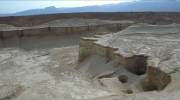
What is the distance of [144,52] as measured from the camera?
5.22 meters

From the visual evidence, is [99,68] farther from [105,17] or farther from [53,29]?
[105,17]

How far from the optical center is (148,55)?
5.04 meters

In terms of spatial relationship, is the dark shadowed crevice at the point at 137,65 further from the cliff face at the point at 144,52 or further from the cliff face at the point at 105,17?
the cliff face at the point at 105,17

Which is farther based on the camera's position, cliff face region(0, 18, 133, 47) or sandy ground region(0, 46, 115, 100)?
cliff face region(0, 18, 133, 47)

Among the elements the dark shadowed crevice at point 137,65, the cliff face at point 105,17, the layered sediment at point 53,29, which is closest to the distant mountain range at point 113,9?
the cliff face at point 105,17

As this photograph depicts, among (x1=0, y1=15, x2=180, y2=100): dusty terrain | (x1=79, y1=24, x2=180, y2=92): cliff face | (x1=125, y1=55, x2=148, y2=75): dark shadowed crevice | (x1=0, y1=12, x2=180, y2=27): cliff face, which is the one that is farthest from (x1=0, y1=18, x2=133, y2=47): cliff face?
(x1=125, y1=55, x2=148, y2=75): dark shadowed crevice

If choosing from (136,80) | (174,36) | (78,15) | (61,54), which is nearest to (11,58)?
(61,54)

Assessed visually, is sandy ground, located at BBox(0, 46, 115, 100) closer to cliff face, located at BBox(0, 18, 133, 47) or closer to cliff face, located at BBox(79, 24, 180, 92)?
cliff face, located at BBox(79, 24, 180, 92)

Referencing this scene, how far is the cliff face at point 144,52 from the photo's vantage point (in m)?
4.29

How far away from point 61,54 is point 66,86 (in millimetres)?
3241

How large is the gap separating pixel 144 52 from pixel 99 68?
1.11m

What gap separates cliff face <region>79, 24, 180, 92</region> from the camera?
4.29 metres

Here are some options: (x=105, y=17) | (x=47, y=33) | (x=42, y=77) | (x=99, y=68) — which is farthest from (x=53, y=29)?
(x=42, y=77)

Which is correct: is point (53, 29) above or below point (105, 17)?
below
